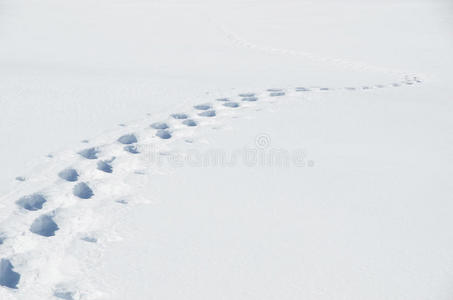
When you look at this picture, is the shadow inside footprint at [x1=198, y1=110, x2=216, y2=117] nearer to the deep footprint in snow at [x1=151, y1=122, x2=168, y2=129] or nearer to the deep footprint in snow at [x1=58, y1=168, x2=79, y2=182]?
the deep footprint in snow at [x1=151, y1=122, x2=168, y2=129]

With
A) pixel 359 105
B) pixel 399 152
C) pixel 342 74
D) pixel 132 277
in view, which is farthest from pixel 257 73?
pixel 132 277

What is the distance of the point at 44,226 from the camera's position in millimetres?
1937

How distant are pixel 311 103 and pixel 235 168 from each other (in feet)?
4.49

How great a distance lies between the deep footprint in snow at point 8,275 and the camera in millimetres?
1597

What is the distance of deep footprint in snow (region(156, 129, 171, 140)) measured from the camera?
299cm

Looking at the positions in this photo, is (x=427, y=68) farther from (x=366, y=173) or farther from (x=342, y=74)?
(x=366, y=173)

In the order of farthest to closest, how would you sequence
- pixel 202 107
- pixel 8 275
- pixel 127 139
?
pixel 202 107
pixel 127 139
pixel 8 275

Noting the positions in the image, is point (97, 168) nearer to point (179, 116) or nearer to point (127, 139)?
point (127, 139)

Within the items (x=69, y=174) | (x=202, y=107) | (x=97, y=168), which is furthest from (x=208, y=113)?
(x=69, y=174)

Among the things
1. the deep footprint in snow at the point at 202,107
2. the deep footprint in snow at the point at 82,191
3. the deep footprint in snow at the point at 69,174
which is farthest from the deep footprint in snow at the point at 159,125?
the deep footprint in snow at the point at 82,191

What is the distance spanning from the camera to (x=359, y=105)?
12.0 ft

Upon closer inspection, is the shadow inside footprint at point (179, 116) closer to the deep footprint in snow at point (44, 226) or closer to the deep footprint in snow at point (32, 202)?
the deep footprint in snow at point (32, 202)

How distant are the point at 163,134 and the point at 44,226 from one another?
121 centimetres

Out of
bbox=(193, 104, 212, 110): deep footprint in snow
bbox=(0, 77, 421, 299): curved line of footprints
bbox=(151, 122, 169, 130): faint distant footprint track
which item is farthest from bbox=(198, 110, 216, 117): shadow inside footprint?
bbox=(151, 122, 169, 130): faint distant footprint track
